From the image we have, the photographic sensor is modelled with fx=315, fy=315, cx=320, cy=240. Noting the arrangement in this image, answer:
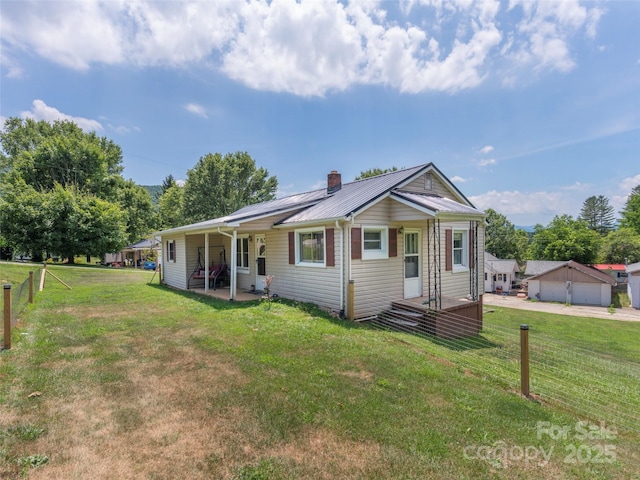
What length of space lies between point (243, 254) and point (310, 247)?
13.9ft

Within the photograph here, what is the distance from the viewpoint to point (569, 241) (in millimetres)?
40281

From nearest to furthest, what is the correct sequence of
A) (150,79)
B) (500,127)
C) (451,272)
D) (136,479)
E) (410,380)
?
(136,479) → (410,380) → (451,272) → (150,79) → (500,127)

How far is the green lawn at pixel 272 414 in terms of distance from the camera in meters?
2.59

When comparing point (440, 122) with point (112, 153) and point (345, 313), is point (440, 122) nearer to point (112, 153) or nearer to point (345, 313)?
point (345, 313)

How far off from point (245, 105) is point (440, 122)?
1106 cm

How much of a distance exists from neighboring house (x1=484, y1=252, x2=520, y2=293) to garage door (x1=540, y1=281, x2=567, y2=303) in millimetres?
5435

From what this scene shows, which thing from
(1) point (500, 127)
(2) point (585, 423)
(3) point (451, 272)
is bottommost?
(2) point (585, 423)

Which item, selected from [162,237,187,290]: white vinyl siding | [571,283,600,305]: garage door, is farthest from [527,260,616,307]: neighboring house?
[162,237,187,290]: white vinyl siding

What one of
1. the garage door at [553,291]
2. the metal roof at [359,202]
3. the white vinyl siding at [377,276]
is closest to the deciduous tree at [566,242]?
the garage door at [553,291]

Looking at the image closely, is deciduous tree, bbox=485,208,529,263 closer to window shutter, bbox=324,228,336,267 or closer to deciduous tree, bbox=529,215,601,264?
deciduous tree, bbox=529,215,601,264

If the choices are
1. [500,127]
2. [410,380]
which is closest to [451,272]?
[410,380]

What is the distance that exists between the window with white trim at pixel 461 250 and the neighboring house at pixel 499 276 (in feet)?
99.7

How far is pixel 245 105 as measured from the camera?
17844mm

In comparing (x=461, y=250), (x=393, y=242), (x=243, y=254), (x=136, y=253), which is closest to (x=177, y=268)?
(x=243, y=254)
